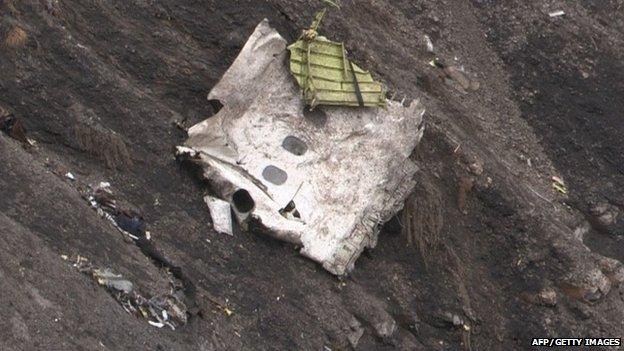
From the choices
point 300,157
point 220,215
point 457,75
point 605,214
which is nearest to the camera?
point 220,215

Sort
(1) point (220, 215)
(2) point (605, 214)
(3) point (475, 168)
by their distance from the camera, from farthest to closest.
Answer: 1. (2) point (605, 214)
2. (3) point (475, 168)
3. (1) point (220, 215)

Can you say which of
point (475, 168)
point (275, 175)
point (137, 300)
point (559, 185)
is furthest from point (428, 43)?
point (137, 300)

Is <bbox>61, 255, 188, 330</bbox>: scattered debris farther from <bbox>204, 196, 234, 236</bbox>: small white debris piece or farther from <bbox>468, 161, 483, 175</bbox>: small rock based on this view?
<bbox>468, 161, 483, 175</bbox>: small rock

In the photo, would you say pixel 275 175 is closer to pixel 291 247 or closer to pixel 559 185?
pixel 291 247

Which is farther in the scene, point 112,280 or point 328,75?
point 328,75

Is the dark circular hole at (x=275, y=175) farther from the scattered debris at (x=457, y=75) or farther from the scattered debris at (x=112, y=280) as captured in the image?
the scattered debris at (x=457, y=75)

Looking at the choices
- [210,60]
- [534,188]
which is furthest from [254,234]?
[534,188]

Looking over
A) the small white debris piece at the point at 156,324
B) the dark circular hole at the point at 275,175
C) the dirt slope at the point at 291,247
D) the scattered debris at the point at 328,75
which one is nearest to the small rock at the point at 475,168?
the dirt slope at the point at 291,247

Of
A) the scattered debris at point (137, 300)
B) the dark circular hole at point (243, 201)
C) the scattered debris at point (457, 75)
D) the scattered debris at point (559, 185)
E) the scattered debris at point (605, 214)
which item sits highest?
the scattered debris at point (457, 75)
